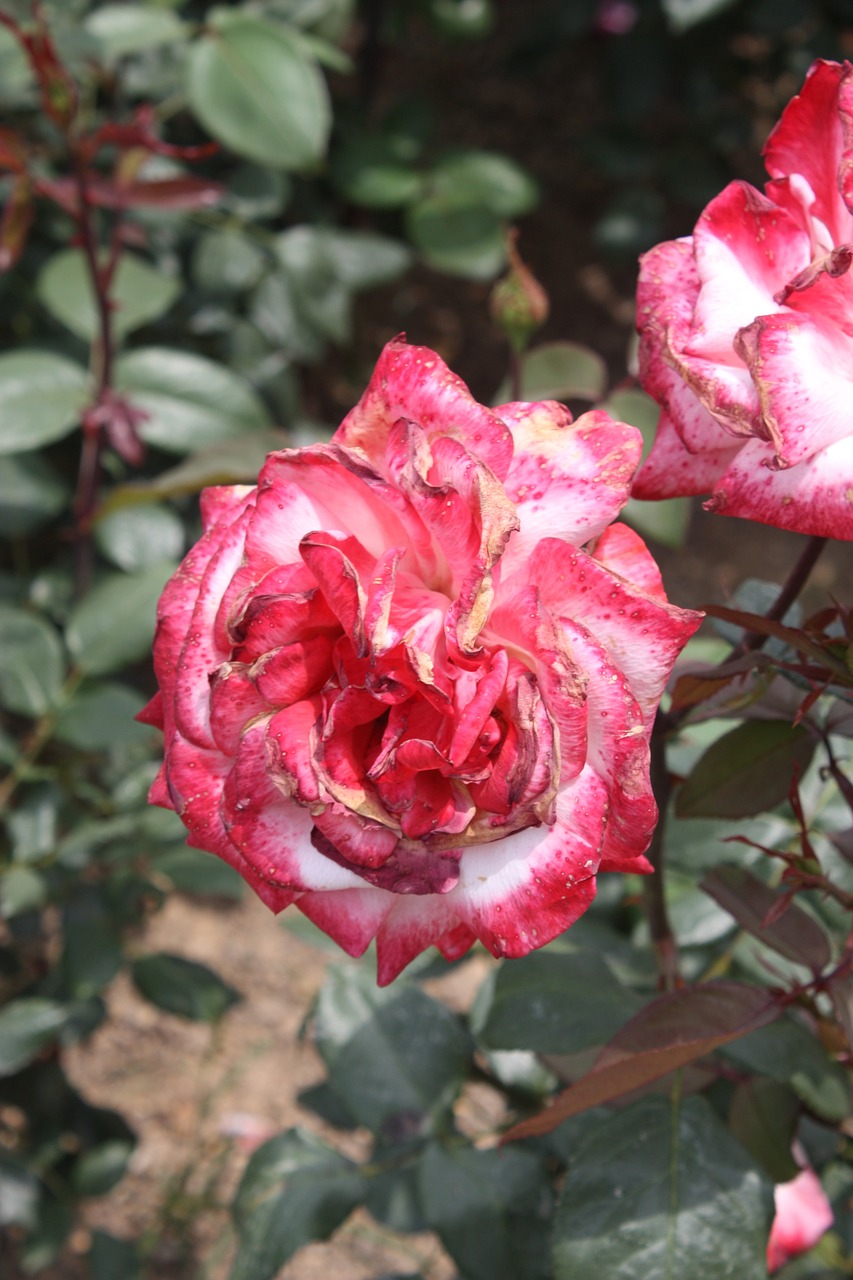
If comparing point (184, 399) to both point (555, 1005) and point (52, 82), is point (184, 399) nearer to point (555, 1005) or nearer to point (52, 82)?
→ point (52, 82)

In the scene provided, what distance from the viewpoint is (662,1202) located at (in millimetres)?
582

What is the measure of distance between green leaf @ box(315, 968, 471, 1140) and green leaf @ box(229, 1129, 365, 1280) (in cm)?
5

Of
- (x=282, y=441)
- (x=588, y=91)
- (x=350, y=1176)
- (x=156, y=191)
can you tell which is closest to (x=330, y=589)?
(x=282, y=441)

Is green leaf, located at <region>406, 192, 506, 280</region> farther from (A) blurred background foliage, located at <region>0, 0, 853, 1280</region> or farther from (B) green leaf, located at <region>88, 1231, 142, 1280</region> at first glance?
(B) green leaf, located at <region>88, 1231, 142, 1280</region>

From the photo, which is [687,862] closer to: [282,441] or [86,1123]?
[282,441]

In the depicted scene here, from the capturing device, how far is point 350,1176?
79 centimetres

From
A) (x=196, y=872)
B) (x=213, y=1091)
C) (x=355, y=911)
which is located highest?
(x=355, y=911)

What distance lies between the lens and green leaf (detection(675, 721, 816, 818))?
1.69ft

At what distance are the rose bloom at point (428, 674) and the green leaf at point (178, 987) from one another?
2.50ft

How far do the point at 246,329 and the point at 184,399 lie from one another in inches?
13.2

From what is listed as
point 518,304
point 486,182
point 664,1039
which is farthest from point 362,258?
point 664,1039

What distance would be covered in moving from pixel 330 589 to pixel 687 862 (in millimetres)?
378

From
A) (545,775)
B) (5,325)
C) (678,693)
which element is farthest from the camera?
(5,325)

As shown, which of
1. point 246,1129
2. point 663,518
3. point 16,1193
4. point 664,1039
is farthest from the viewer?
point 246,1129
